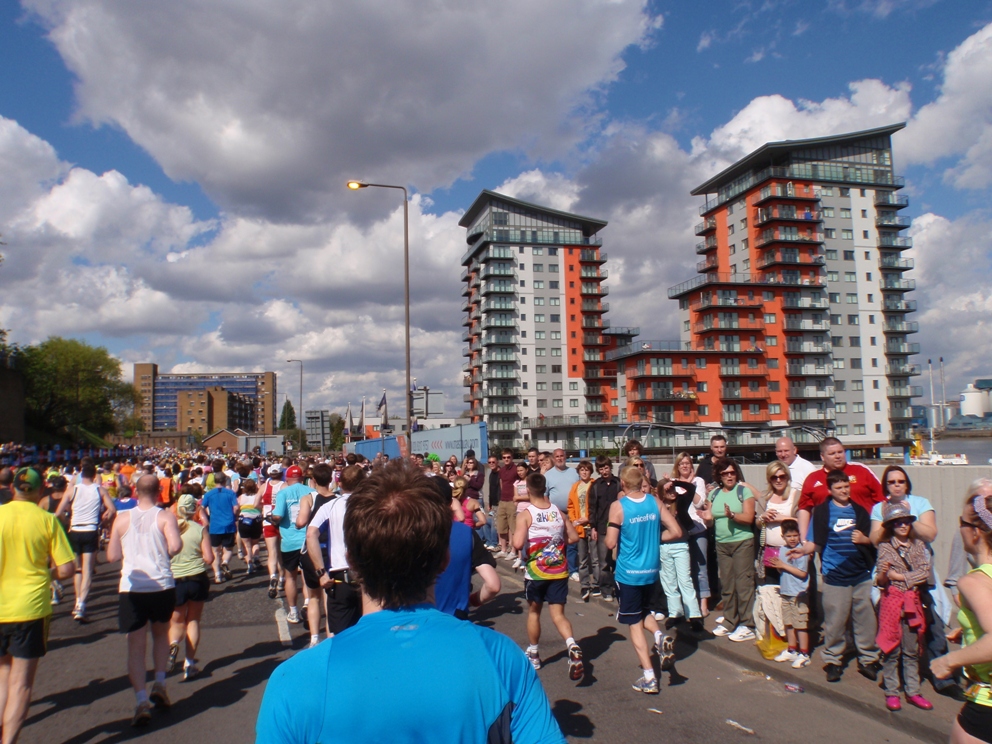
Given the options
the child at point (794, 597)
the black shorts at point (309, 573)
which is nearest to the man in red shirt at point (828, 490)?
the child at point (794, 597)

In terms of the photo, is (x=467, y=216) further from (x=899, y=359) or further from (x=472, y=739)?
(x=472, y=739)

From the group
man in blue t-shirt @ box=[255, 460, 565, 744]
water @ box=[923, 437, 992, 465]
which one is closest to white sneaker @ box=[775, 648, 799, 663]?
man in blue t-shirt @ box=[255, 460, 565, 744]

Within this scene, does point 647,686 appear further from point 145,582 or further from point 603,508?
point 145,582

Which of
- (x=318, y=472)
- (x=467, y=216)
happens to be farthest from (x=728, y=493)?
(x=467, y=216)

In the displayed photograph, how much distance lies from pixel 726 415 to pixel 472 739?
247 ft

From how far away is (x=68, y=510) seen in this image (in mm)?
10930

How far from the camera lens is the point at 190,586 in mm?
6434

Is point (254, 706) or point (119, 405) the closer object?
point (254, 706)

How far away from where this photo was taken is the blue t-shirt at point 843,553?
20.1ft

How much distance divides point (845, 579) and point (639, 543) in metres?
2.01

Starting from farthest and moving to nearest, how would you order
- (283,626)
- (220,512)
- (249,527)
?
1. (249,527)
2. (220,512)
3. (283,626)

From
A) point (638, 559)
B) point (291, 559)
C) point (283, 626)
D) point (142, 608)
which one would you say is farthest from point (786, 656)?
point (283, 626)

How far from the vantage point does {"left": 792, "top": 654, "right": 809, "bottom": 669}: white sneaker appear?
21.1ft

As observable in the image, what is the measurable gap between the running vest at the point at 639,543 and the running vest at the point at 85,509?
810 centimetres
